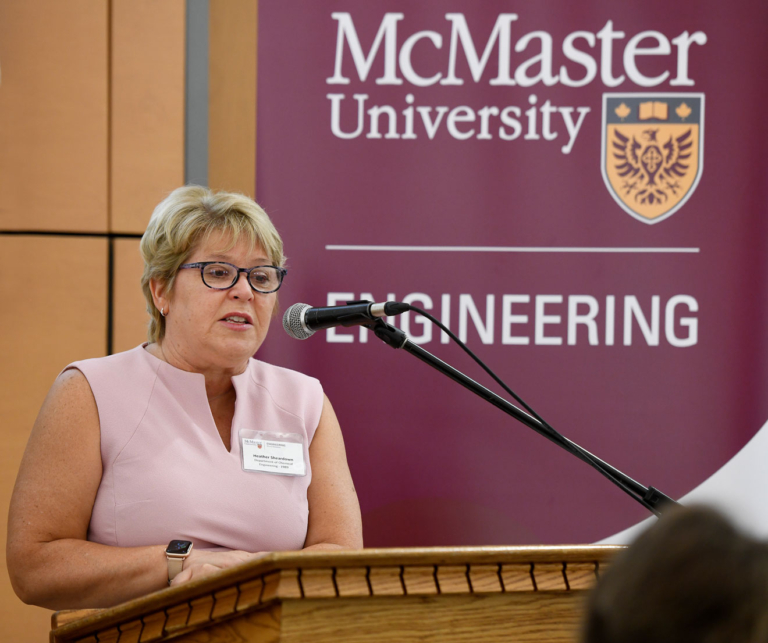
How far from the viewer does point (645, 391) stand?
2.54 metres

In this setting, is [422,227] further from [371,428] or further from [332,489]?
[332,489]

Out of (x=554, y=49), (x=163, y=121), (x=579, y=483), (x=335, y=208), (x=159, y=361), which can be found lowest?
(x=579, y=483)

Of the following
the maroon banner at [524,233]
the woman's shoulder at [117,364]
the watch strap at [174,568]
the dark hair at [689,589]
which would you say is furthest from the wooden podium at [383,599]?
the maroon banner at [524,233]

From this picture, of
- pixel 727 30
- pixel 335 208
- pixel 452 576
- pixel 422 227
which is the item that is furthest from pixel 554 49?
pixel 452 576

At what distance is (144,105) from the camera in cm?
258

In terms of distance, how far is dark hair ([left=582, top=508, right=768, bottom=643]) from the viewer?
1.45 feet

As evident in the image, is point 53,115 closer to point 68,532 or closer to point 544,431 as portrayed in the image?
point 68,532

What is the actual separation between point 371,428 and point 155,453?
3.25 ft

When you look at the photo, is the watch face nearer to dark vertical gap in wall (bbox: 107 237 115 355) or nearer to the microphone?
the microphone

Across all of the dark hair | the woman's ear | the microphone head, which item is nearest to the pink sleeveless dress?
the woman's ear

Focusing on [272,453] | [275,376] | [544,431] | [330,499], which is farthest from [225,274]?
[544,431]

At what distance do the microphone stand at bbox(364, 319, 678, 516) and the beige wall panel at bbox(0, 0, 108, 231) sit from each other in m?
1.52

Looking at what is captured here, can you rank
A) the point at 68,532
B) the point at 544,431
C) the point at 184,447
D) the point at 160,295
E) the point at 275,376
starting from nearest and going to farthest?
the point at 544,431 → the point at 68,532 → the point at 184,447 → the point at 160,295 → the point at 275,376

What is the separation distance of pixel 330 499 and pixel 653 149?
1564 mm
